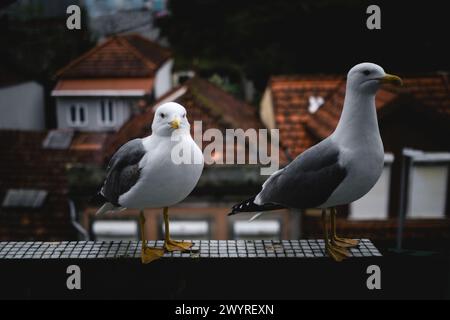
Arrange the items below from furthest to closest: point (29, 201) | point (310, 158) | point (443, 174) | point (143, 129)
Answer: point (29, 201) < point (443, 174) < point (143, 129) < point (310, 158)

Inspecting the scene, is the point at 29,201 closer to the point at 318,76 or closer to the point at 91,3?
the point at 91,3

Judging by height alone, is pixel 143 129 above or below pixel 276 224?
above

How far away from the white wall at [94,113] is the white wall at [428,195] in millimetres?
2403

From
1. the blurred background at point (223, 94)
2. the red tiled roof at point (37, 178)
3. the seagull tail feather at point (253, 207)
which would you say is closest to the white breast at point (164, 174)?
the seagull tail feather at point (253, 207)

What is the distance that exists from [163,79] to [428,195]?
2427 mm

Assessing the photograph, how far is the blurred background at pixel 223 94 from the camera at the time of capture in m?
3.91

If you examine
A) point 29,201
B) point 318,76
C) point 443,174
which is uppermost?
point 318,76

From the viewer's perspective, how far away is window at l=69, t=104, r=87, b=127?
4.52 meters

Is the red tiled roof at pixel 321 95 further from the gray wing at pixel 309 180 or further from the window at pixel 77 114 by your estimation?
the gray wing at pixel 309 180

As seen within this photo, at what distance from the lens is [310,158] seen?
1.78 metres

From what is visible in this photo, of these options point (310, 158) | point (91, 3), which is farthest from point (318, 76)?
point (310, 158)

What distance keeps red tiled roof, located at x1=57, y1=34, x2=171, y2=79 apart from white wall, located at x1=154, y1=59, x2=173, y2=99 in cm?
11
